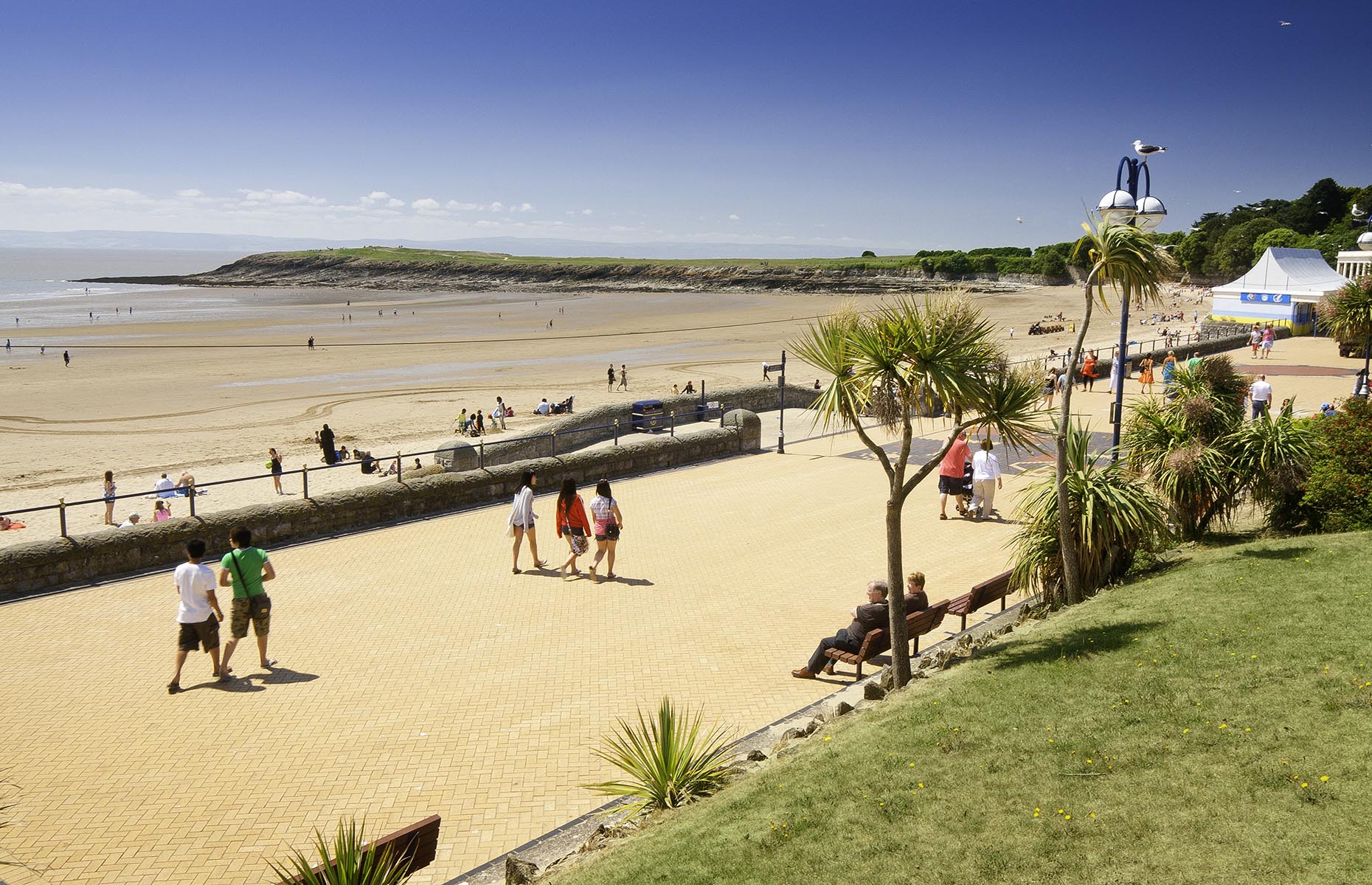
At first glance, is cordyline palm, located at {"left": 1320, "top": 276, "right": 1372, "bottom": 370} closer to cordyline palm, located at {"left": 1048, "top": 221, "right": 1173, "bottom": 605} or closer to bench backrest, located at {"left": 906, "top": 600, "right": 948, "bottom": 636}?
cordyline palm, located at {"left": 1048, "top": 221, "right": 1173, "bottom": 605}

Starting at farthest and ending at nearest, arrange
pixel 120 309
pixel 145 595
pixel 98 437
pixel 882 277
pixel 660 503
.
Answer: pixel 882 277 < pixel 120 309 < pixel 98 437 < pixel 660 503 < pixel 145 595

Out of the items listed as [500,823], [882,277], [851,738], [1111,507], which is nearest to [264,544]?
[500,823]

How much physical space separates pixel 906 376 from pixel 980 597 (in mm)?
Answer: 3644

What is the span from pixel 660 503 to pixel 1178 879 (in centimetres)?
1251

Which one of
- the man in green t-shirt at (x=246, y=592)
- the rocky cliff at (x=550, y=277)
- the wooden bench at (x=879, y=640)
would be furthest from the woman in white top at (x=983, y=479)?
the rocky cliff at (x=550, y=277)

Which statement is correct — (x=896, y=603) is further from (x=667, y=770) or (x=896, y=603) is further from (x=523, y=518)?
(x=523, y=518)

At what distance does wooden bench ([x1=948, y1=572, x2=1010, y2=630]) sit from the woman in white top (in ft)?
14.3

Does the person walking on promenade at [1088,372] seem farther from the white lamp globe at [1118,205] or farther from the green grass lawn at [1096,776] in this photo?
the green grass lawn at [1096,776]

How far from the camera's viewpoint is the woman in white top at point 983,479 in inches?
586

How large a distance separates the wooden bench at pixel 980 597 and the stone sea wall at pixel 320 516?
734cm

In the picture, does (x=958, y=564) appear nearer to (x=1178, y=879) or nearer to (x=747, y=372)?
(x=1178, y=879)

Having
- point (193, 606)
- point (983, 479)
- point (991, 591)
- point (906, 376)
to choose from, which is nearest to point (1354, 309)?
point (983, 479)

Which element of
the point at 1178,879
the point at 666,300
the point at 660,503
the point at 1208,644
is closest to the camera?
the point at 1178,879

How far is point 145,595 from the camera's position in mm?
11477
